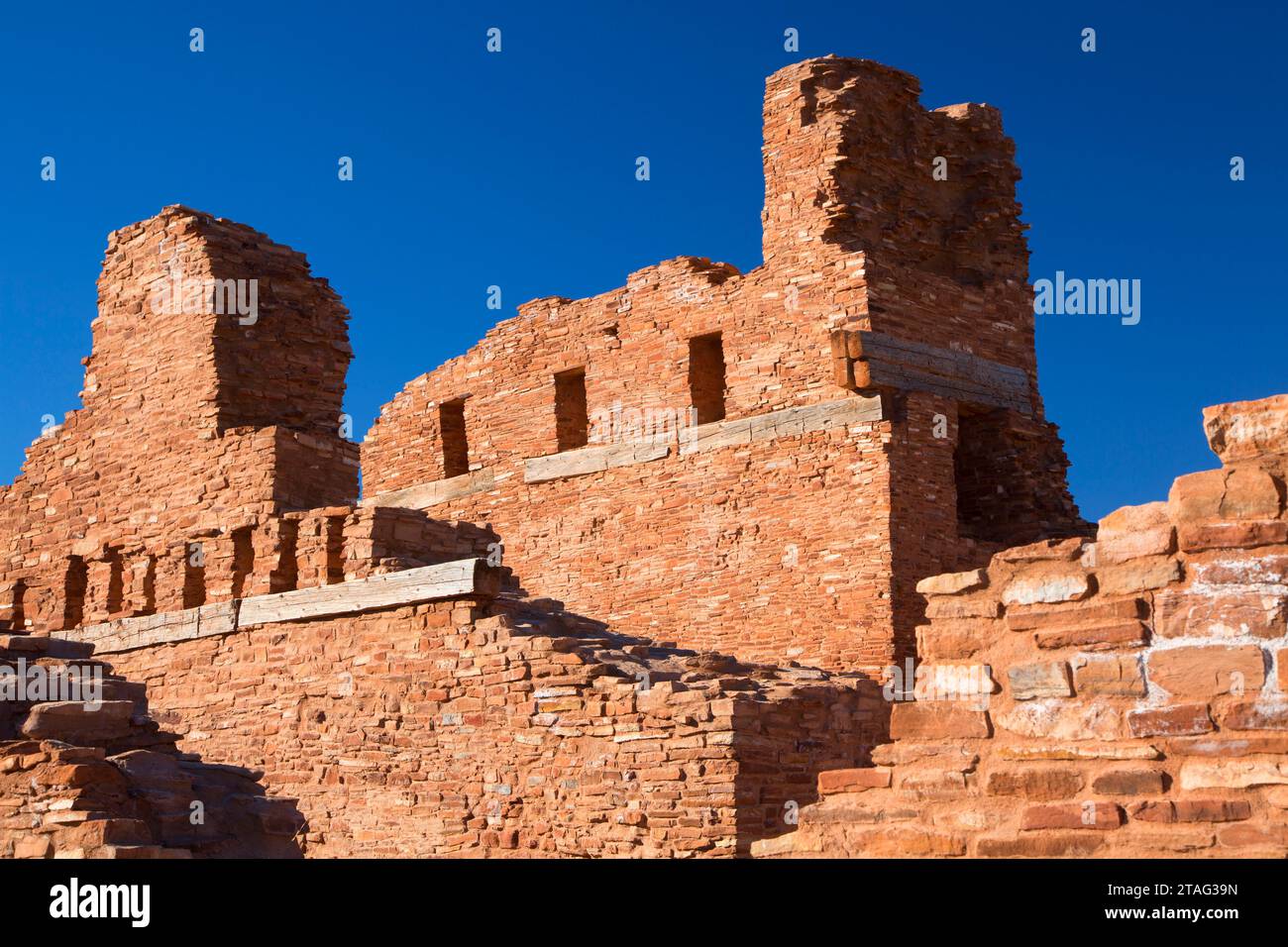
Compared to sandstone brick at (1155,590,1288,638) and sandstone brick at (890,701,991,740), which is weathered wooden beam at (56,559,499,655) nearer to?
sandstone brick at (890,701,991,740)

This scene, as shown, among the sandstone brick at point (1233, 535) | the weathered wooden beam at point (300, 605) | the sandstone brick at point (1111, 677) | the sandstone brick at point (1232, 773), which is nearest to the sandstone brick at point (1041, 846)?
the sandstone brick at point (1232, 773)

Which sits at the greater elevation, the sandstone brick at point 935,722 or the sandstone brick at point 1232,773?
the sandstone brick at point 935,722

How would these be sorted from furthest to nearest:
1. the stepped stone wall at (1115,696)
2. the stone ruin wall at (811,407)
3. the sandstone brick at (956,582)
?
the stone ruin wall at (811,407), the sandstone brick at (956,582), the stepped stone wall at (1115,696)

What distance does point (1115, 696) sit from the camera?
5.23 meters

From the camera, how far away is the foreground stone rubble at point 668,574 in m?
5.24

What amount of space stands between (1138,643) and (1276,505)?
25.3 inches

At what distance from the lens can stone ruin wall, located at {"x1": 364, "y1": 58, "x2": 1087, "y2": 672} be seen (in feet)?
52.9

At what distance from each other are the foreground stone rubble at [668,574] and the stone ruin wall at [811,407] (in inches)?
1.9

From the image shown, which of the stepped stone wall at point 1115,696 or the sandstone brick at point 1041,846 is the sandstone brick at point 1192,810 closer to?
the stepped stone wall at point 1115,696

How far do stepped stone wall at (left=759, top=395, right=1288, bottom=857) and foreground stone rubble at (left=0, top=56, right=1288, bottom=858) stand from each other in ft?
0.04

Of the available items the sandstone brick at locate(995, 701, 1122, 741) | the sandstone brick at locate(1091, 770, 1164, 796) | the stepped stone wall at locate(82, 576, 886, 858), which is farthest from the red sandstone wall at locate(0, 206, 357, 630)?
the sandstone brick at locate(1091, 770, 1164, 796)

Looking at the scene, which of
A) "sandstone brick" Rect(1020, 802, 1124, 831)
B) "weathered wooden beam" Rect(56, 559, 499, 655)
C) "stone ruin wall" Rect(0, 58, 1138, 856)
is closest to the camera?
"sandstone brick" Rect(1020, 802, 1124, 831)

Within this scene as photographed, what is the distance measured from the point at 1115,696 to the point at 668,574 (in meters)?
12.6

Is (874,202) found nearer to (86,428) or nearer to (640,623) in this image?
(640,623)
